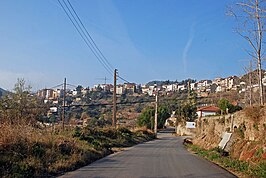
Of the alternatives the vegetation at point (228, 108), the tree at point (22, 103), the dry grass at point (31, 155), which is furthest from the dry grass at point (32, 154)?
the vegetation at point (228, 108)

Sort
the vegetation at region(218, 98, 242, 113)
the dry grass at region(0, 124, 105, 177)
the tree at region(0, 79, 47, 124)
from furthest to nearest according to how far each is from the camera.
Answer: the vegetation at region(218, 98, 242, 113), the tree at region(0, 79, 47, 124), the dry grass at region(0, 124, 105, 177)

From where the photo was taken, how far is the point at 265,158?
1381 centimetres

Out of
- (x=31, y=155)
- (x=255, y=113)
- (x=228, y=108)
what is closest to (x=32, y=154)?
(x=31, y=155)

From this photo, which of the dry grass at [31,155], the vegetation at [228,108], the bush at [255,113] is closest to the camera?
the dry grass at [31,155]

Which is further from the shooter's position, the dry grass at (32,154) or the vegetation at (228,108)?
the vegetation at (228,108)

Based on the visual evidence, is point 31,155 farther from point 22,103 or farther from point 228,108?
point 228,108

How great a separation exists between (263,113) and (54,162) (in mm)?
10622

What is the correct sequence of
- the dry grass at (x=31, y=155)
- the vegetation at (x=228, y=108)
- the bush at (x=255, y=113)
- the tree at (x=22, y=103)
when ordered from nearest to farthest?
1. the dry grass at (x=31, y=155)
2. the bush at (x=255, y=113)
3. the tree at (x=22, y=103)
4. the vegetation at (x=228, y=108)

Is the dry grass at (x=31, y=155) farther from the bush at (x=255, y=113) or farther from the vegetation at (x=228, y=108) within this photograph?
the vegetation at (x=228, y=108)

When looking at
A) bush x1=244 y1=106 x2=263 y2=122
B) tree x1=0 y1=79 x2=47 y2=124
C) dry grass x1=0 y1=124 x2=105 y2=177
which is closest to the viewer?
dry grass x1=0 y1=124 x2=105 y2=177

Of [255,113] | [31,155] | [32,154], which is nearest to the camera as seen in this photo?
[31,155]

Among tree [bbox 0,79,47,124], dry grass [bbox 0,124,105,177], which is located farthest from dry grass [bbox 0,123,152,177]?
tree [bbox 0,79,47,124]

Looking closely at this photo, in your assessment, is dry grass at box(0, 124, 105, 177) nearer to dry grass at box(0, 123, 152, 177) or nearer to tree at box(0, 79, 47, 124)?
dry grass at box(0, 123, 152, 177)

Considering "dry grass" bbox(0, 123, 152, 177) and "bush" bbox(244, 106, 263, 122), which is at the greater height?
"bush" bbox(244, 106, 263, 122)
